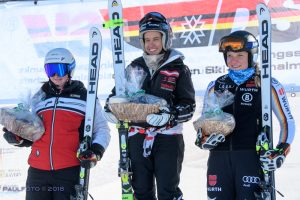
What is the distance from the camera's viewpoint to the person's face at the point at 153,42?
4.26 metres

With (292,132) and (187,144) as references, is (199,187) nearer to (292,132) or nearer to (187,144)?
(187,144)

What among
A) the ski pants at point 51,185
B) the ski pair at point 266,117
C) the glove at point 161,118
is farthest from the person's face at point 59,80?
the ski pair at point 266,117

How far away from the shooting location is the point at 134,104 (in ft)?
13.0

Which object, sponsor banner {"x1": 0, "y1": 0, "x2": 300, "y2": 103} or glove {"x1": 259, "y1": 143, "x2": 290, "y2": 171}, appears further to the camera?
sponsor banner {"x1": 0, "y1": 0, "x2": 300, "y2": 103}

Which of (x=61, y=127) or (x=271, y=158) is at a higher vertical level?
(x=61, y=127)

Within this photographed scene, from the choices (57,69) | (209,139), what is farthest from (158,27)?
(209,139)

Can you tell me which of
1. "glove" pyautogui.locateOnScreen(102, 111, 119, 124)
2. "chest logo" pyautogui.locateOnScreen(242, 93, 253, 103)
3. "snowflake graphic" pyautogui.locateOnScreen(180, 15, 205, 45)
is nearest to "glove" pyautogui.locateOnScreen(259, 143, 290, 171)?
"chest logo" pyautogui.locateOnScreen(242, 93, 253, 103)

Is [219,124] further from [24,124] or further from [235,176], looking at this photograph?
[24,124]

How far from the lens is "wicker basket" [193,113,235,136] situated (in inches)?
150

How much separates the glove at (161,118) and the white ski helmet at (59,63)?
0.90m

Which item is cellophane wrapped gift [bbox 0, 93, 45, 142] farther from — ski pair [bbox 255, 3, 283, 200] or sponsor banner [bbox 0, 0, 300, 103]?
ski pair [bbox 255, 3, 283, 200]

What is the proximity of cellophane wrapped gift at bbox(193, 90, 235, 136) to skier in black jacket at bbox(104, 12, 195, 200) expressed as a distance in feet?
0.61

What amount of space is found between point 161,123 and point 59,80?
3.22 feet

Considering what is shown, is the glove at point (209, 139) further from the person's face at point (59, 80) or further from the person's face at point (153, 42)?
the person's face at point (59, 80)
